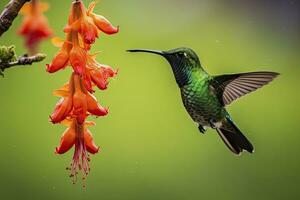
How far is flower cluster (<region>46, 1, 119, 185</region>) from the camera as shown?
163 centimetres

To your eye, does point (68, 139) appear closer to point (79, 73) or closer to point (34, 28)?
point (79, 73)

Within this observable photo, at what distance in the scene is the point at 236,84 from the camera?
7.67 ft

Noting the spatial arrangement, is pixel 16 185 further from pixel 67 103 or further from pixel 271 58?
pixel 67 103

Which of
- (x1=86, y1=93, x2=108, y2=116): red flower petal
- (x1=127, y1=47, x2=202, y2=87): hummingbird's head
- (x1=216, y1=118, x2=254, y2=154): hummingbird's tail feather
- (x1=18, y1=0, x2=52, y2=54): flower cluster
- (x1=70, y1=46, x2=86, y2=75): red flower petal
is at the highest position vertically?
(x1=18, y1=0, x2=52, y2=54): flower cluster

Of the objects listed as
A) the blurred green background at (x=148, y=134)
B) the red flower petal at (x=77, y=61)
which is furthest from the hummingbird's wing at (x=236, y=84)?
the blurred green background at (x=148, y=134)

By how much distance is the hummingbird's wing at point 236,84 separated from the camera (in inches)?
86.7

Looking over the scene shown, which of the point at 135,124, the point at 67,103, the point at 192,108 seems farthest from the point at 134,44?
the point at 67,103

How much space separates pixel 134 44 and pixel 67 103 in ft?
7.81

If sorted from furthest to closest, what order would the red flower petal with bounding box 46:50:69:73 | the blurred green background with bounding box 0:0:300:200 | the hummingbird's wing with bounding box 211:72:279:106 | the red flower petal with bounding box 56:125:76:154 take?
the blurred green background with bounding box 0:0:300:200
the hummingbird's wing with bounding box 211:72:279:106
the red flower petal with bounding box 56:125:76:154
the red flower petal with bounding box 46:50:69:73

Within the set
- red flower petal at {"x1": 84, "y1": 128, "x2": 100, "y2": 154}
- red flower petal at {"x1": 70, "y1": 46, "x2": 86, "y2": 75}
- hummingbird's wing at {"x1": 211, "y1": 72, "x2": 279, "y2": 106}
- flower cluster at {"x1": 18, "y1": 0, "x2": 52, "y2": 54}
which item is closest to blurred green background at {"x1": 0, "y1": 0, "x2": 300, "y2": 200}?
hummingbird's wing at {"x1": 211, "y1": 72, "x2": 279, "y2": 106}

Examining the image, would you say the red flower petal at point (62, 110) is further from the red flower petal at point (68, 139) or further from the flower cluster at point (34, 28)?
the flower cluster at point (34, 28)

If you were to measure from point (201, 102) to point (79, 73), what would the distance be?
32.7 inches

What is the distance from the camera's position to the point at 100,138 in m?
3.76

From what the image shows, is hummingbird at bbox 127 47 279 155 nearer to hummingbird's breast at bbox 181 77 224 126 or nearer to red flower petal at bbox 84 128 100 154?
hummingbird's breast at bbox 181 77 224 126
